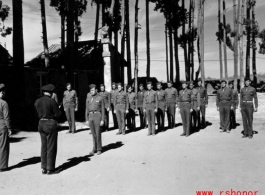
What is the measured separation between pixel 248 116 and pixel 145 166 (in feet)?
15.6

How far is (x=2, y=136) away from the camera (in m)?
6.31

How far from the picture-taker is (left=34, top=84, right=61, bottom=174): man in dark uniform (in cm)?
598

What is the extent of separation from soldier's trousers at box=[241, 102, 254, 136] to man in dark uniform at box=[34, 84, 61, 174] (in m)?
6.43

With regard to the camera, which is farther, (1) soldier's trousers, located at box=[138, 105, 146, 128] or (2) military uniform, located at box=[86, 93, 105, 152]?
(1) soldier's trousers, located at box=[138, 105, 146, 128]

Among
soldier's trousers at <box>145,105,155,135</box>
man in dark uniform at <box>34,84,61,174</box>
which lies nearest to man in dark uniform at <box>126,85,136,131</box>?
soldier's trousers at <box>145,105,155,135</box>

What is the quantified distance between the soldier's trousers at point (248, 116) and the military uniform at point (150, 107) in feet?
10.2

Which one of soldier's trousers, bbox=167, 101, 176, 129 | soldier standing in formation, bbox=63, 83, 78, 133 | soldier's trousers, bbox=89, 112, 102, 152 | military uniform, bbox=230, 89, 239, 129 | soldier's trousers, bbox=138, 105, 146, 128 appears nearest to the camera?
soldier's trousers, bbox=89, 112, 102, 152

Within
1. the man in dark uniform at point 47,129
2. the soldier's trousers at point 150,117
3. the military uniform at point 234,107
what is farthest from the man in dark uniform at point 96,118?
the military uniform at point 234,107

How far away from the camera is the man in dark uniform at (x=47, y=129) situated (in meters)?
5.98

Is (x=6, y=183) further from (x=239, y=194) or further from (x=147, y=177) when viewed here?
(x=239, y=194)

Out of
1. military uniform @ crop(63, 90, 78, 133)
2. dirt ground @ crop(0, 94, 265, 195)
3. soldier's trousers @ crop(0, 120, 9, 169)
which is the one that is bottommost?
dirt ground @ crop(0, 94, 265, 195)

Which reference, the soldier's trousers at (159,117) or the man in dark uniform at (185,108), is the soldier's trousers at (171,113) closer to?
the soldier's trousers at (159,117)

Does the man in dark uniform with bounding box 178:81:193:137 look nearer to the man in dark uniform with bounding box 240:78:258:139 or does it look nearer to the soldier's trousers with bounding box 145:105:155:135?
the soldier's trousers with bounding box 145:105:155:135

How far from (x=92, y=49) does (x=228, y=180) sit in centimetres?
2525
